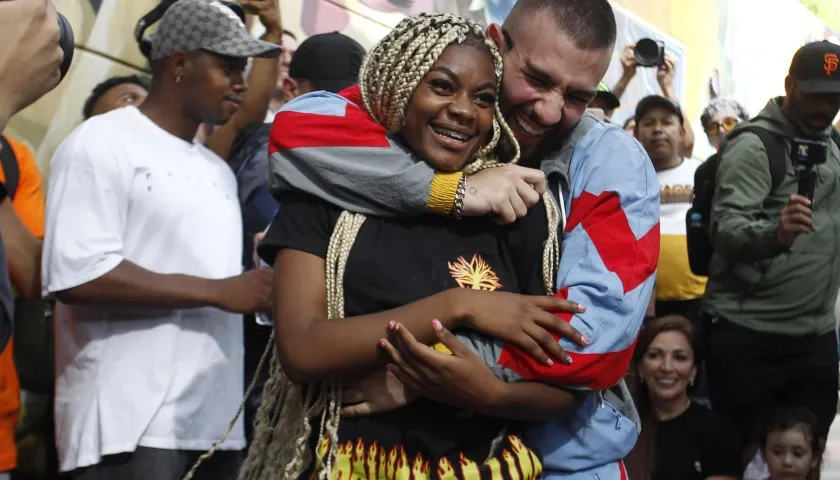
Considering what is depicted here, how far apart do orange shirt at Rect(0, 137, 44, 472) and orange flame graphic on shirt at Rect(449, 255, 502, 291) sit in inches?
63.5

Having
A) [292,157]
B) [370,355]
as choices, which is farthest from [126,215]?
[370,355]

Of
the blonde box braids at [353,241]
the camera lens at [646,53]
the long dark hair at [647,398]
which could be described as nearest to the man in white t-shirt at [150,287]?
the blonde box braids at [353,241]

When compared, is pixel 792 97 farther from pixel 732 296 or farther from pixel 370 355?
pixel 370 355

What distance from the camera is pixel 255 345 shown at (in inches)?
149

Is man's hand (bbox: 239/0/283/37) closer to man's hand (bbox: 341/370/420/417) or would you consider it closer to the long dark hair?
the long dark hair

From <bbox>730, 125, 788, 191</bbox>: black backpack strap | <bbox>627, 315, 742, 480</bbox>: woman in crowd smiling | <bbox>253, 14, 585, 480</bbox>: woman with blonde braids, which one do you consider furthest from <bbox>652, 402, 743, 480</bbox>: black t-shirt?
<bbox>253, 14, 585, 480</bbox>: woman with blonde braids

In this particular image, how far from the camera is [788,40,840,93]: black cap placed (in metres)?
4.39

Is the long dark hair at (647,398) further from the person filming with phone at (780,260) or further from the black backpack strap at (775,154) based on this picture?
the black backpack strap at (775,154)

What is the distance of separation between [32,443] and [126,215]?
3.89 feet

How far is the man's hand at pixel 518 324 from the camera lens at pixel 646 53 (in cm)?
460

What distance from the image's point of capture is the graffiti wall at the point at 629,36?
13.7 ft

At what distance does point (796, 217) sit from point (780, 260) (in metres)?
0.31

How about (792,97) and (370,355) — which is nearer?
(370,355)

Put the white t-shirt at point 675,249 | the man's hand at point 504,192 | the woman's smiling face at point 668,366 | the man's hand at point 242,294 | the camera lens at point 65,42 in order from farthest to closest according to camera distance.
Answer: the white t-shirt at point 675,249 → the woman's smiling face at point 668,366 → the man's hand at point 242,294 → the man's hand at point 504,192 → the camera lens at point 65,42
